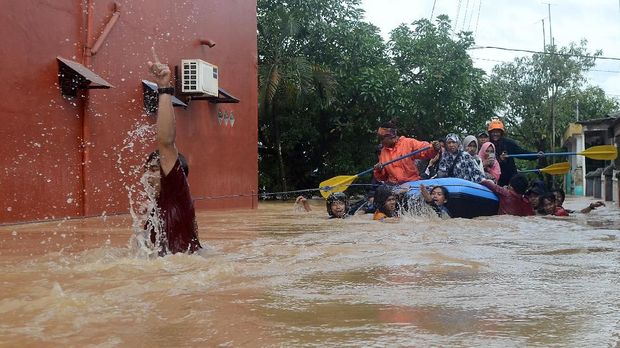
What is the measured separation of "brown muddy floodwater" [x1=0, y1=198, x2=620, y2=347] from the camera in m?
2.39

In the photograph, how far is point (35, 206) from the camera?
818 centimetres

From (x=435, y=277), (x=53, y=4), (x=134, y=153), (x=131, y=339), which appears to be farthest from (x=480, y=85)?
(x=131, y=339)

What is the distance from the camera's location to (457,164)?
896 cm

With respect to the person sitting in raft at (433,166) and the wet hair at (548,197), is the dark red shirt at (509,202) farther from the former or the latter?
the person sitting in raft at (433,166)

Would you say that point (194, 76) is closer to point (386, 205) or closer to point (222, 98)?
point (222, 98)

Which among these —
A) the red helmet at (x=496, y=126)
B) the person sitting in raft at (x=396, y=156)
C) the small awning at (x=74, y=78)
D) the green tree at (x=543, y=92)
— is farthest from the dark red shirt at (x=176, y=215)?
the green tree at (x=543, y=92)

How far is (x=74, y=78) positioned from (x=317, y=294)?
6.80 m

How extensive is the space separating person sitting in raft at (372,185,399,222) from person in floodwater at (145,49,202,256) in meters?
4.21

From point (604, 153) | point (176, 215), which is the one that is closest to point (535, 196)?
point (604, 153)

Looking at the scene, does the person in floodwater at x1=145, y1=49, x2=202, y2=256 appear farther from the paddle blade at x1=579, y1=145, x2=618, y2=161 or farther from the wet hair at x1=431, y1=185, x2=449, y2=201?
the paddle blade at x1=579, y1=145, x2=618, y2=161

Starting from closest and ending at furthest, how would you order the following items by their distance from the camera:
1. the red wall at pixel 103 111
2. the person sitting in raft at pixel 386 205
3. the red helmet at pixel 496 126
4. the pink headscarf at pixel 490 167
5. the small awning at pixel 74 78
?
the red wall at pixel 103 111
the person sitting in raft at pixel 386 205
the small awning at pixel 74 78
the pink headscarf at pixel 490 167
the red helmet at pixel 496 126

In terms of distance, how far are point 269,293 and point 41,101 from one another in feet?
20.3

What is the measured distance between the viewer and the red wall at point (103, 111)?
315 inches

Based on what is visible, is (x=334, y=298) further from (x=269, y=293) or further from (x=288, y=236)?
(x=288, y=236)
